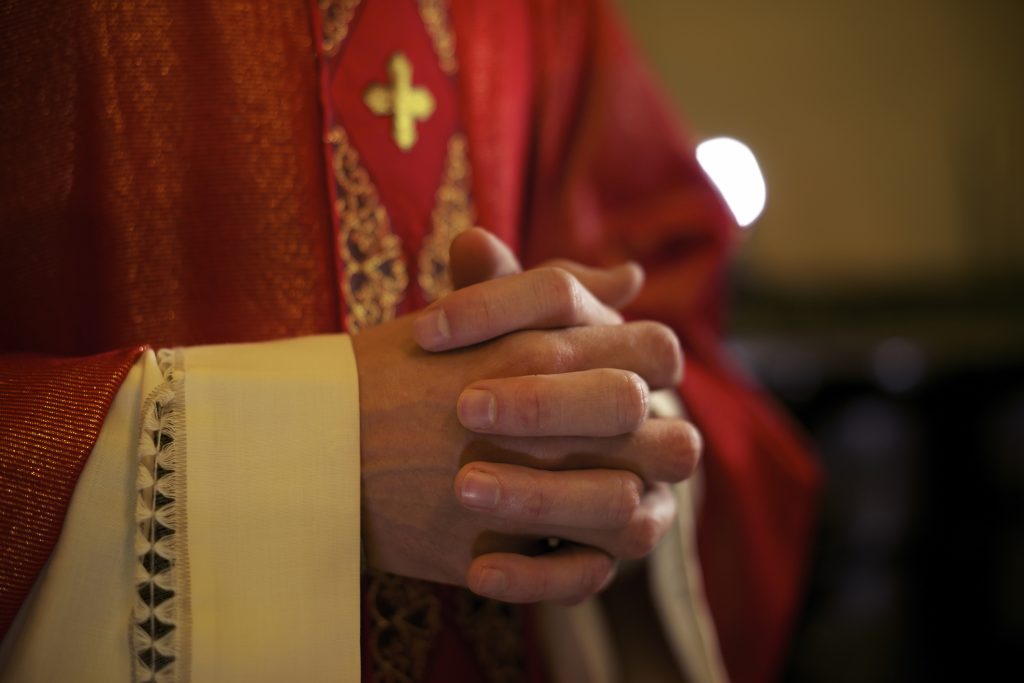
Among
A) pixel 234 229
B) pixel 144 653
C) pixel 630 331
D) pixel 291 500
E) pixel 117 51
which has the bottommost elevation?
pixel 144 653

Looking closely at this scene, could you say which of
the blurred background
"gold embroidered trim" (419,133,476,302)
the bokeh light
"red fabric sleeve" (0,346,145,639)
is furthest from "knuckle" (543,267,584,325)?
the bokeh light

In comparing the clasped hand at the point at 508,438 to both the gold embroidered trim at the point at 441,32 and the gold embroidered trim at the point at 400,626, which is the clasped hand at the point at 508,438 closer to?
the gold embroidered trim at the point at 400,626

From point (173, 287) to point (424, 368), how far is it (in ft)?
0.89

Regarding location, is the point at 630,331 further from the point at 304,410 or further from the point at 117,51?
the point at 117,51

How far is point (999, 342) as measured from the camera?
12.0 ft

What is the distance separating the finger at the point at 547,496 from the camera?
1.78 ft

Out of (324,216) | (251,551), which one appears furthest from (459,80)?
(251,551)

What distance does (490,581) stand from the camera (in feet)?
1.87

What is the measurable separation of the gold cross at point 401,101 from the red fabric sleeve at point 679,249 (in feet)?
0.79

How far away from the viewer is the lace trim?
1.74 ft

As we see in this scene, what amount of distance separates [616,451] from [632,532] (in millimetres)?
75

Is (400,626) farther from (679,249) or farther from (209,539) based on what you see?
(679,249)

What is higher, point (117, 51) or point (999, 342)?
point (999, 342)

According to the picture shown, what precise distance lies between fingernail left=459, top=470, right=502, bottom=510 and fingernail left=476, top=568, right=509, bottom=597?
60 mm
